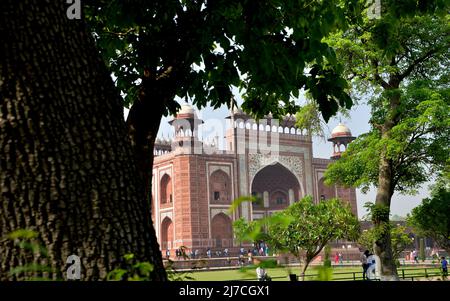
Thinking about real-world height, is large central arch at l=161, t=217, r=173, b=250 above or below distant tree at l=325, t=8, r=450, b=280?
below

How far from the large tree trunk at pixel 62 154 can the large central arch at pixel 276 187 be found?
126ft

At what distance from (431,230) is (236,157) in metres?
20.6

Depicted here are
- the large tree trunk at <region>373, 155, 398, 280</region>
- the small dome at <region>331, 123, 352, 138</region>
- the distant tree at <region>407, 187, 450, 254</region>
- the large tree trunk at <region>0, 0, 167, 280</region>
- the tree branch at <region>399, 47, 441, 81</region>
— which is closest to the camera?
the large tree trunk at <region>0, 0, 167, 280</region>

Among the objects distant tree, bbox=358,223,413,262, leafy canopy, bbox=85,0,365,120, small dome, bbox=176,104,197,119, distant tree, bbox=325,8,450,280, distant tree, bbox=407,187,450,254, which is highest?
small dome, bbox=176,104,197,119

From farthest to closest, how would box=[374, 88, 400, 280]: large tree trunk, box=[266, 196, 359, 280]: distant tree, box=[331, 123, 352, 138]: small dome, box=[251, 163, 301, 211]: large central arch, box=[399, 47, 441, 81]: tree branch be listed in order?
box=[251, 163, 301, 211]: large central arch
box=[331, 123, 352, 138]: small dome
box=[266, 196, 359, 280]: distant tree
box=[399, 47, 441, 81]: tree branch
box=[374, 88, 400, 280]: large tree trunk

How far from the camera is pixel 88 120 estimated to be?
186 centimetres

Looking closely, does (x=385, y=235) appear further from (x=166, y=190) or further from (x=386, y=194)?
(x=166, y=190)

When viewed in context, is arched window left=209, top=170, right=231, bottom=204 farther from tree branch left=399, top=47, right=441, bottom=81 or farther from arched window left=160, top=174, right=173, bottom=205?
tree branch left=399, top=47, right=441, bottom=81

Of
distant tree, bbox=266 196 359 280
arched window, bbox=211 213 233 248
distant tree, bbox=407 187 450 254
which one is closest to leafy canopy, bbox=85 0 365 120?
distant tree, bbox=407 187 450 254

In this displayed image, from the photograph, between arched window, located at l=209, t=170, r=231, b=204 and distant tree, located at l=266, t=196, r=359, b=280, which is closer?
distant tree, located at l=266, t=196, r=359, b=280

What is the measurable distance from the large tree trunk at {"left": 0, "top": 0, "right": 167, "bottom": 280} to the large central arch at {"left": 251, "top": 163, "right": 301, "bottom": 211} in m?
38.3

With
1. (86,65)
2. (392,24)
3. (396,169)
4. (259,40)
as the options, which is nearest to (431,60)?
(396,169)

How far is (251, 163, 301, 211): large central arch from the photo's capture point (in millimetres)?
40375
